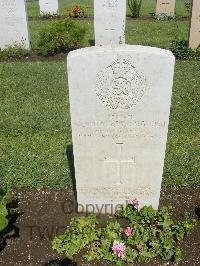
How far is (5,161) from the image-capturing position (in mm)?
5316

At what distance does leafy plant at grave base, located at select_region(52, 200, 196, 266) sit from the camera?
11.9 feet

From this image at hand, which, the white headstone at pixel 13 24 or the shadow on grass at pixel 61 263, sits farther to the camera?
the white headstone at pixel 13 24

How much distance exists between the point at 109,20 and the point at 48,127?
19.1ft

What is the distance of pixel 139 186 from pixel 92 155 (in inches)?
26.7

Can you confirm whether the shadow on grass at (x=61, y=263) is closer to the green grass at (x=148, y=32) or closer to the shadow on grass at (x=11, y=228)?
the shadow on grass at (x=11, y=228)

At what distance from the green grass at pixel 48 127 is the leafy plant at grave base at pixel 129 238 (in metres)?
0.93

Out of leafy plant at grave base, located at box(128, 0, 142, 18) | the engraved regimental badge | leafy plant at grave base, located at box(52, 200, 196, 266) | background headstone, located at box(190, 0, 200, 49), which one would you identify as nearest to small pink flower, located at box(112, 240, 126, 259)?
leafy plant at grave base, located at box(52, 200, 196, 266)

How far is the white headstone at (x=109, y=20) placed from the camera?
10641 mm

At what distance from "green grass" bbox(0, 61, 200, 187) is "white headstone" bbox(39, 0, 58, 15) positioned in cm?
786

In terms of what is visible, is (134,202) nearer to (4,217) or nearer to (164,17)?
(4,217)

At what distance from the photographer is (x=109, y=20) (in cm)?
1097

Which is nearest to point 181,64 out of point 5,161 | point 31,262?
point 5,161

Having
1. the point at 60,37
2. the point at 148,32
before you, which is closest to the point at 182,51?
the point at 148,32

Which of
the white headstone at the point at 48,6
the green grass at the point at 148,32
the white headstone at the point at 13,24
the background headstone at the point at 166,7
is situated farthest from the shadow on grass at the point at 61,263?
the white headstone at the point at 48,6
